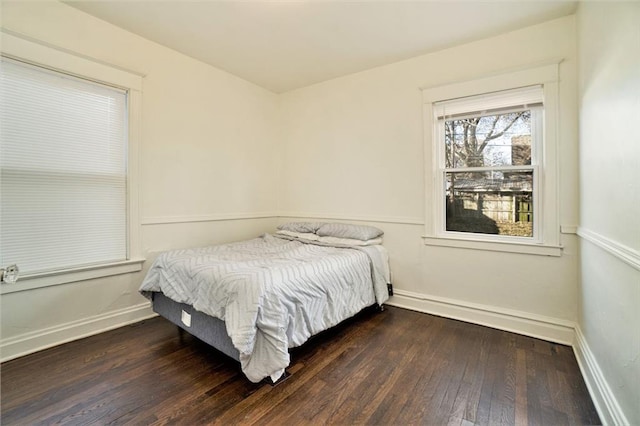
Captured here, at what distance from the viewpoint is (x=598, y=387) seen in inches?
59.4

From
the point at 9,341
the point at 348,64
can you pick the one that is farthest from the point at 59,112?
the point at 348,64

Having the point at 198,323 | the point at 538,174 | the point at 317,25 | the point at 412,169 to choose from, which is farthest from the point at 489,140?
the point at 198,323

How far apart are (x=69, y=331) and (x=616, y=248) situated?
11.6 feet

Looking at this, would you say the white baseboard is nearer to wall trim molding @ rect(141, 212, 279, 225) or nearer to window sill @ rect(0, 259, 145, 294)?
window sill @ rect(0, 259, 145, 294)

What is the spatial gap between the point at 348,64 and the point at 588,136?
7.18 feet

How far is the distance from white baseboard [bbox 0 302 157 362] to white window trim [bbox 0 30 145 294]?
340 mm

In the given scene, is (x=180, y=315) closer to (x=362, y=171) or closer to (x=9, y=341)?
(x=9, y=341)

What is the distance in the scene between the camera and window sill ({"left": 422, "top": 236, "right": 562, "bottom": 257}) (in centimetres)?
231

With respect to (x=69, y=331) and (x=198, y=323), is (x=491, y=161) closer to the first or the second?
(x=198, y=323)

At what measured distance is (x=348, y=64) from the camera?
3092 mm

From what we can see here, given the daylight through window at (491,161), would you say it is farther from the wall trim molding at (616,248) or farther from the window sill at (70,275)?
the window sill at (70,275)

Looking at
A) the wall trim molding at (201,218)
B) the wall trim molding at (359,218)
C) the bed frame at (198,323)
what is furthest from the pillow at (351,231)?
the bed frame at (198,323)

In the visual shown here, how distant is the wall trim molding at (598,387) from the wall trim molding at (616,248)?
0.66 m

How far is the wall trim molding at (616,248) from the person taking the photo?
3.67 feet
